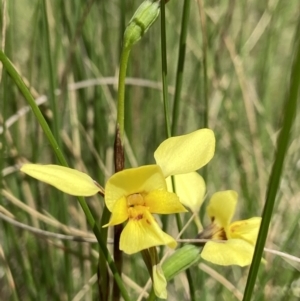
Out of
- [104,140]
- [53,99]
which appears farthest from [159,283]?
[104,140]

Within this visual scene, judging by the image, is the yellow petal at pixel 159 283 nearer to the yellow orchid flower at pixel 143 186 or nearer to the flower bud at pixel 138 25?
the yellow orchid flower at pixel 143 186

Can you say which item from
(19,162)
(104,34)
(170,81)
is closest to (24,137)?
(19,162)

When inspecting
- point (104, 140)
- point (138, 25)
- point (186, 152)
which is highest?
point (138, 25)

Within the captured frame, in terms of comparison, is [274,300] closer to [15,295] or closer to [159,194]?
[15,295]

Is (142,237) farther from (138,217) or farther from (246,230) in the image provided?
(246,230)

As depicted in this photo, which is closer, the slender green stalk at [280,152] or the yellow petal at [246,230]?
the slender green stalk at [280,152]

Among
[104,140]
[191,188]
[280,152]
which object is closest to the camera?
[280,152]

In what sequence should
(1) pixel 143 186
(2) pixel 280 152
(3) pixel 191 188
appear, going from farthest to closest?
(3) pixel 191 188
(1) pixel 143 186
(2) pixel 280 152

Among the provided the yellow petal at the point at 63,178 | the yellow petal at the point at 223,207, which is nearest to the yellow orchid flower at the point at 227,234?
the yellow petal at the point at 223,207
